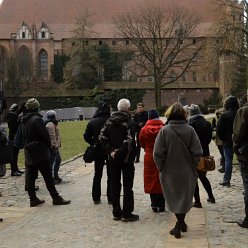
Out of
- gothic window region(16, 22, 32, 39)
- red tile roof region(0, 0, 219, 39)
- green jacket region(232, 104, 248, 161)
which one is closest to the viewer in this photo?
green jacket region(232, 104, 248, 161)

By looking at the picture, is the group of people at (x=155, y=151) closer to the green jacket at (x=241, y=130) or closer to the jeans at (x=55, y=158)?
the green jacket at (x=241, y=130)

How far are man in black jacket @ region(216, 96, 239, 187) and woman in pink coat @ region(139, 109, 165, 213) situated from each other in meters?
2.42

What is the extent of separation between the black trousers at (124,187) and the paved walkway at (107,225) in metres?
0.22

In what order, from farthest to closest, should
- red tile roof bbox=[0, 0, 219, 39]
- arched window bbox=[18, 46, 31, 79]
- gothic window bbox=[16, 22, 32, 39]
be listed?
red tile roof bbox=[0, 0, 219, 39] < gothic window bbox=[16, 22, 32, 39] < arched window bbox=[18, 46, 31, 79]

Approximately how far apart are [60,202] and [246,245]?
3.97m

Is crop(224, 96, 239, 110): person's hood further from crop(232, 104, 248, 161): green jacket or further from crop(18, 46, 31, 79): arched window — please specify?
crop(18, 46, 31, 79): arched window

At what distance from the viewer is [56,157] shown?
11.3 m

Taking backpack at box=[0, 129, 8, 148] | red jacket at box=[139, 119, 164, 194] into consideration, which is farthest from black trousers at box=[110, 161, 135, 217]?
backpack at box=[0, 129, 8, 148]

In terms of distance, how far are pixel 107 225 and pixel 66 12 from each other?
85.7 m

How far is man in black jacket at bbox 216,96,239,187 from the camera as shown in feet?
32.4

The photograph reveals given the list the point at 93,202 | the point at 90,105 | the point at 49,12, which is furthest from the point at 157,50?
the point at 93,202

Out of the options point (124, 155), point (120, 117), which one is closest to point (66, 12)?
point (120, 117)

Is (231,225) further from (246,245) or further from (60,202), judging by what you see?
(60,202)

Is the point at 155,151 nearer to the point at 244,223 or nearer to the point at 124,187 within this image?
the point at 124,187
